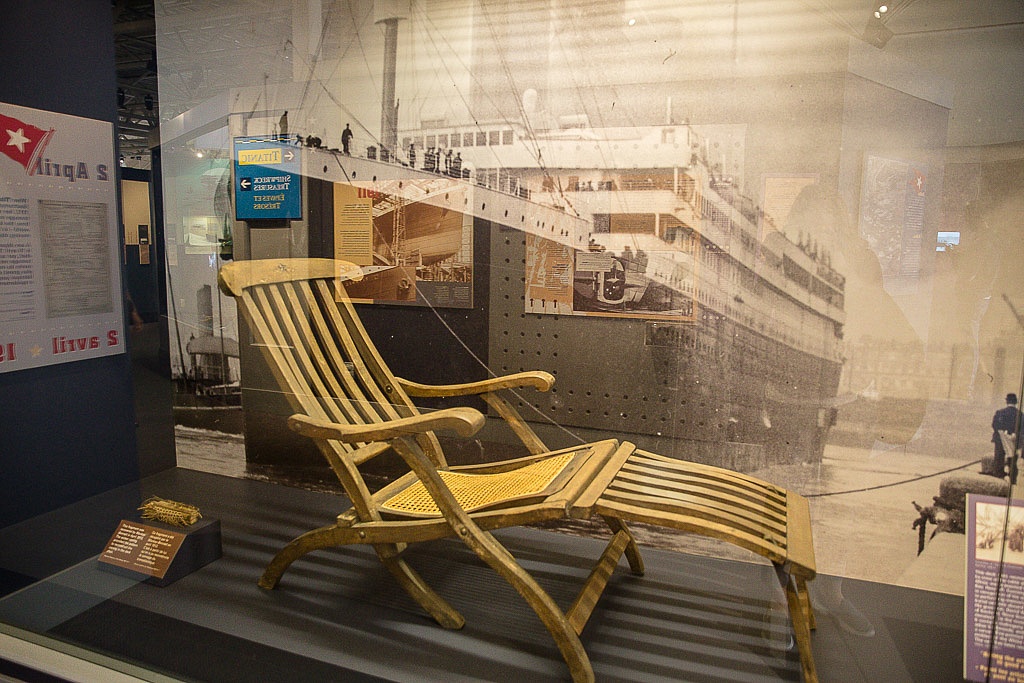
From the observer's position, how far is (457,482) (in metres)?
2.37

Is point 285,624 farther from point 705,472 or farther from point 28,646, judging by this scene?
point 705,472

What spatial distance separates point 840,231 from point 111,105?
275cm

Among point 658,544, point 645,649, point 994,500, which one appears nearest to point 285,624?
point 645,649

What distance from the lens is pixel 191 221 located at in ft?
9.57

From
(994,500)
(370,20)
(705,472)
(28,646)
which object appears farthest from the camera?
(370,20)

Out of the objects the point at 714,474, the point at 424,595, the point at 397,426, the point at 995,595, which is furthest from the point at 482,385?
the point at 995,595

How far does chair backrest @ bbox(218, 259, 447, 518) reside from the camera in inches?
99.0

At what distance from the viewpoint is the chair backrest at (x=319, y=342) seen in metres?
2.52

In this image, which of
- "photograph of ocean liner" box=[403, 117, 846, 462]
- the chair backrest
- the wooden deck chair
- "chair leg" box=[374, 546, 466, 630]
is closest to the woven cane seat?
the wooden deck chair

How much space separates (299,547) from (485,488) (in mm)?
637

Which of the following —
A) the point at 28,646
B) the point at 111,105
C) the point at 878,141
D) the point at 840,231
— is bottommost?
the point at 28,646

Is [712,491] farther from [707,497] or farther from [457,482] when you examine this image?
[457,482]

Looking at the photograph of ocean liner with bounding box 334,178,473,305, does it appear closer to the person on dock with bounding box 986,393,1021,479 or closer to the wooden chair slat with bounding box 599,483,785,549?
the wooden chair slat with bounding box 599,483,785,549

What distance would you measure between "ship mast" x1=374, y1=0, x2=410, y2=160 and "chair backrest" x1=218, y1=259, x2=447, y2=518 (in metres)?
0.50
